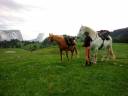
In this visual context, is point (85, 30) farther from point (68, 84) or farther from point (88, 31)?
point (68, 84)

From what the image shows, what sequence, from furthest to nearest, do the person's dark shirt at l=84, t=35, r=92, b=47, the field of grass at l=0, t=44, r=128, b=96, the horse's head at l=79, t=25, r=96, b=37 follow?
the horse's head at l=79, t=25, r=96, b=37 → the person's dark shirt at l=84, t=35, r=92, b=47 → the field of grass at l=0, t=44, r=128, b=96

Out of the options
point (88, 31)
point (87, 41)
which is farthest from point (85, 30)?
point (87, 41)

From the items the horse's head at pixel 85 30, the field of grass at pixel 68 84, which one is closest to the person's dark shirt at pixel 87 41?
the horse's head at pixel 85 30

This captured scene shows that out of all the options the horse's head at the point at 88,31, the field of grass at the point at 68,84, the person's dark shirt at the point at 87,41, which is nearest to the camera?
the field of grass at the point at 68,84

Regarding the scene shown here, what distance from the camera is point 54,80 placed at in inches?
535

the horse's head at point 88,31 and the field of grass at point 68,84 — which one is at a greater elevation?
the horse's head at point 88,31

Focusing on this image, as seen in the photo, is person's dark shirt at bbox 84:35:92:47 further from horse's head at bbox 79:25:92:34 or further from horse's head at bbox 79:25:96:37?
horse's head at bbox 79:25:92:34

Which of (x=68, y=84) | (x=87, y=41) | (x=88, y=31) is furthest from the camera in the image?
(x=88, y=31)

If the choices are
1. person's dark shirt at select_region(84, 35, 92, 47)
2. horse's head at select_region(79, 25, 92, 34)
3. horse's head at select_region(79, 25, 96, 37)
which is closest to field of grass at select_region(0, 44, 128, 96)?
person's dark shirt at select_region(84, 35, 92, 47)

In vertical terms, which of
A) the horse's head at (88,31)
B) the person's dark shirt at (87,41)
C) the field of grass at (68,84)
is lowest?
the field of grass at (68,84)

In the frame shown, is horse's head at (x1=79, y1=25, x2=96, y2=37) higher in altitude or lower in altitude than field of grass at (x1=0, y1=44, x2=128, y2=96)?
higher

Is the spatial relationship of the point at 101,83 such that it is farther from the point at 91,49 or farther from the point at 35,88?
the point at 91,49

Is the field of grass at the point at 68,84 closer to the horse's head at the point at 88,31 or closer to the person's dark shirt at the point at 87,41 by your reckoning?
the person's dark shirt at the point at 87,41

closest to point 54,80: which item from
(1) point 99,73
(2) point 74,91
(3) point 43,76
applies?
(3) point 43,76
